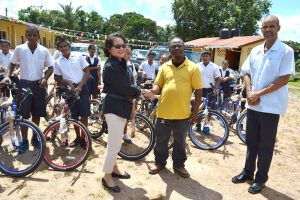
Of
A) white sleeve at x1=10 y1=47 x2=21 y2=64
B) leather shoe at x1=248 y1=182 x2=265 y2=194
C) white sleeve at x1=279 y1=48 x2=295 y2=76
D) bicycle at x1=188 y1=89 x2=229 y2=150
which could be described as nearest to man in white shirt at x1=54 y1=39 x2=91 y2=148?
white sleeve at x1=10 y1=47 x2=21 y2=64

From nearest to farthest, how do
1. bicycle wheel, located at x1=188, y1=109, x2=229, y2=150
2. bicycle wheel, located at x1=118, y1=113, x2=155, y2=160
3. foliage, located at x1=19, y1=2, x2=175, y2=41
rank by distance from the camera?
bicycle wheel, located at x1=118, y1=113, x2=155, y2=160
bicycle wheel, located at x1=188, y1=109, x2=229, y2=150
foliage, located at x1=19, y1=2, x2=175, y2=41

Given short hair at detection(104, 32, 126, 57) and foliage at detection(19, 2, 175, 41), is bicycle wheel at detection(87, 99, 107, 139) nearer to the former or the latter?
short hair at detection(104, 32, 126, 57)

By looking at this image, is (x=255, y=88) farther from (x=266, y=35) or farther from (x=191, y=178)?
(x=191, y=178)

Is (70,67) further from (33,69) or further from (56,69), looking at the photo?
(33,69)

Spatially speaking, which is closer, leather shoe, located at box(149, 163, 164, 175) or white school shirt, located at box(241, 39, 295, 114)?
white school shirt, located at box(241, 39, 295, 114)

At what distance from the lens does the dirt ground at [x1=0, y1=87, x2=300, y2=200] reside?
393 cm

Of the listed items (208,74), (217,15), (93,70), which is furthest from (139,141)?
(217,15)

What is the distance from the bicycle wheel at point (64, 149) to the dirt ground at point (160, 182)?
0.45ft

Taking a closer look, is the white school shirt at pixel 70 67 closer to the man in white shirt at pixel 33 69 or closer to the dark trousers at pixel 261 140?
the man in white shirt at pixel 33 69

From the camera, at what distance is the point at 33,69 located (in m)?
4.94

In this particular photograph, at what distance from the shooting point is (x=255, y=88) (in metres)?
4.10

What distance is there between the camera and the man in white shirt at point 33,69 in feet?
16.0

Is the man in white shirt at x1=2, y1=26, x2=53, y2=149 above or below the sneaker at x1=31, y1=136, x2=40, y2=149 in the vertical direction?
above

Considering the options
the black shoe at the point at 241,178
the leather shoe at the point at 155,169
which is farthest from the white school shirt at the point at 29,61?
the black shoe at the point at 241,178
